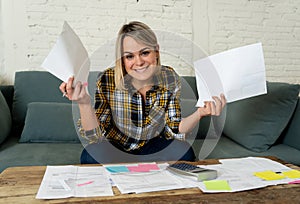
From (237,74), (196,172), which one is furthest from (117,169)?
(237,74)

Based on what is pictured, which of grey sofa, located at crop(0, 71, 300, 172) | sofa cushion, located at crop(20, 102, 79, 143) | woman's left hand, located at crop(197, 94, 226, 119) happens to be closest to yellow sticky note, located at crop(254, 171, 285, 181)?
woman's left hand, located at crop(197, 94, 226, 119)

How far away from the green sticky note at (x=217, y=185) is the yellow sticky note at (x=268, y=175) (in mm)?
133

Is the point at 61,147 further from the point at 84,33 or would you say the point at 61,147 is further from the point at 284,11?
the point at 284,11

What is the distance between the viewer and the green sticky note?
32.7 inches

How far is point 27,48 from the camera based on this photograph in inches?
83.0

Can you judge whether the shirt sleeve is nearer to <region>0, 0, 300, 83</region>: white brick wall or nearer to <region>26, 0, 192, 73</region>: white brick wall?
<region>0, 0, 300, 83</region>: white brick wall

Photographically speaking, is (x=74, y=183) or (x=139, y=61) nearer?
(x=74, y=183)

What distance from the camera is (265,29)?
2451 millimetres

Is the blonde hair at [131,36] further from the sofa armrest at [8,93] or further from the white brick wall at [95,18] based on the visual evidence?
the sofa armrest at [8,93]

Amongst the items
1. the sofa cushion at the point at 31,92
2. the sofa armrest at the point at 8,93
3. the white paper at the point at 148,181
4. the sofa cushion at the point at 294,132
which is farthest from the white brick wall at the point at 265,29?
the white paper at the point at 148,181

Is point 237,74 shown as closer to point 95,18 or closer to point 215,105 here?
point 215,105

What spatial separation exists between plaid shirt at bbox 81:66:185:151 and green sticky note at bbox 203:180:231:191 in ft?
1.37

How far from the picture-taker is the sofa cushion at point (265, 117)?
62.0 inches

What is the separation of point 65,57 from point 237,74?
0.54m
